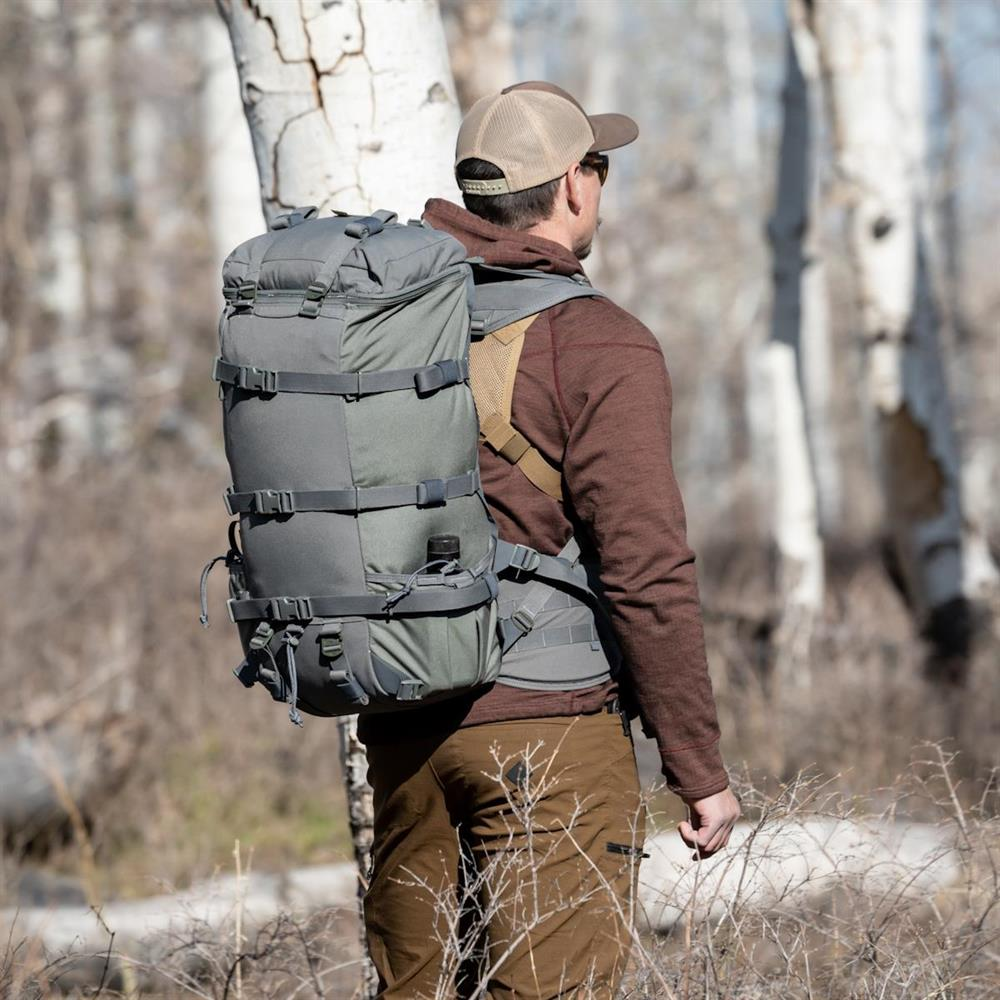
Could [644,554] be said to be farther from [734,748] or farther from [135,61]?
[135,61]

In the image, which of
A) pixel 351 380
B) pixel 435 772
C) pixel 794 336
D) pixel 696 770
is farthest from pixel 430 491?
pixel 794 336

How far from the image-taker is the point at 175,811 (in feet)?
19.8

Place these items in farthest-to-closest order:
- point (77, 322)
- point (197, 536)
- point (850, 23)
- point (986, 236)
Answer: point (986, 236), point (77, 322), point (197, 536), point (850, 23)

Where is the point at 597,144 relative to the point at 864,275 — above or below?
above

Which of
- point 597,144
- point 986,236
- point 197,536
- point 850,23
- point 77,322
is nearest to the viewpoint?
point 597,144

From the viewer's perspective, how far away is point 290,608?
6.87ft

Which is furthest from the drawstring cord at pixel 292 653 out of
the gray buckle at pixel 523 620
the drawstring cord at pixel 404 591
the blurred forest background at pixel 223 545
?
the blurred forest background at pixel 223 545

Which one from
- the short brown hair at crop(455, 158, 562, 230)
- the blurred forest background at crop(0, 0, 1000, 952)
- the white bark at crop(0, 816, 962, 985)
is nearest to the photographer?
the short brown hair at crop(455, 158, 562, 230)

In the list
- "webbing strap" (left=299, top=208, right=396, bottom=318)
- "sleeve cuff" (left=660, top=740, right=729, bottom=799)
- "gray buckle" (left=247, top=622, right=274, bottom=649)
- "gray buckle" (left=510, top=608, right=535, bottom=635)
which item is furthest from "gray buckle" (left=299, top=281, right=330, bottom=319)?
"sleeve cuff" (left=660, top=740, right=729, bottom=799)

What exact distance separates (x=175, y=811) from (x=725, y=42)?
19.3 m

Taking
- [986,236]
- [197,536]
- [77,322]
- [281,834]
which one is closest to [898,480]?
[281,834]

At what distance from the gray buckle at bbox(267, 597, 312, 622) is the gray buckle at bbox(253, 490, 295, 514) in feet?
0.46

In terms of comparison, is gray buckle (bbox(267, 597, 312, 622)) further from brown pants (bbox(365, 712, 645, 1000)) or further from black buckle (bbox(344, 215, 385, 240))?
black buckle (bbox(344, 215, 385, 240))

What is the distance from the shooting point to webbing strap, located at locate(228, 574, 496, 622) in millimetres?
2059
